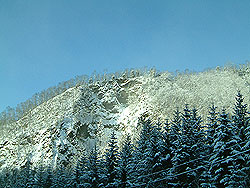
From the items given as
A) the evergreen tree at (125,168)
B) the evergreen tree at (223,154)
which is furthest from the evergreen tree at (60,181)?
the evergreen tree at (223,154)

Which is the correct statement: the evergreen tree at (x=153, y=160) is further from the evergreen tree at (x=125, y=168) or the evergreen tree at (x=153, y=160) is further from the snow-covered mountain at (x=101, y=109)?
the snow-covered mountain at (x=101, y=109)

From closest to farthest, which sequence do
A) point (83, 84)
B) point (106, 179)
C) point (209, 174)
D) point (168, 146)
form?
point (209, 174), point (168, 146), point (106, 179), point (83, 84)

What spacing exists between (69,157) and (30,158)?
16342mm

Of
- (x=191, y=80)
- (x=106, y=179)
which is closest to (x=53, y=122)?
(x=191, y=80)

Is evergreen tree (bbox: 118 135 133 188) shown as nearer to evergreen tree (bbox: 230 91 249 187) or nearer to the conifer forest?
the conifer forest

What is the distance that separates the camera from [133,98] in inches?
5492

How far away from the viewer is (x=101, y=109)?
13912cm

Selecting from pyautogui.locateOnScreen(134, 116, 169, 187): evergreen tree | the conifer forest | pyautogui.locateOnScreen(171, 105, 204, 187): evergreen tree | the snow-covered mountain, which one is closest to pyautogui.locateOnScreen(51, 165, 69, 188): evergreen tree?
the conifer forest

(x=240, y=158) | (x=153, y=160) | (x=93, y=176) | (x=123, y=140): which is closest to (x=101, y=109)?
(x=123, y=140)

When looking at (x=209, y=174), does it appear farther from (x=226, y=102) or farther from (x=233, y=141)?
(x=226, y=102)

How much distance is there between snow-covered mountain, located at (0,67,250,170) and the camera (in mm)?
102625

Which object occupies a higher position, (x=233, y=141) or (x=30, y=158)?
(x=30, y=158)

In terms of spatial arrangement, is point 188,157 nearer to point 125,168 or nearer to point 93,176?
point 125,168

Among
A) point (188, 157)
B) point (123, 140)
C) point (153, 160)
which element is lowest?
point (188, 157)
